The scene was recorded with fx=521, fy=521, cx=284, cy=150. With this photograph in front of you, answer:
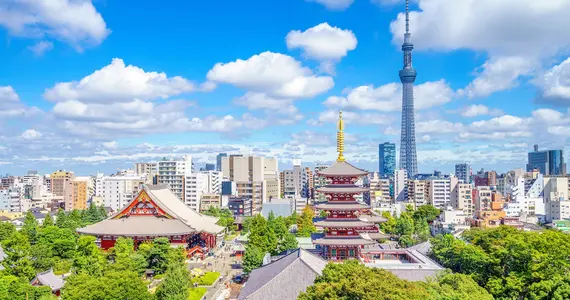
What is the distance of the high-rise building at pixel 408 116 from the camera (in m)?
155

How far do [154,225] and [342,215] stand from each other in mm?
25333

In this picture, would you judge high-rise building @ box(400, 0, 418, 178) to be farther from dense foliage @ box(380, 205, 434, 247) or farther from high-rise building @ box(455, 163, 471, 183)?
dense foliage @ box(380, 205, 434, 247)

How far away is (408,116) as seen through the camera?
6122 inches

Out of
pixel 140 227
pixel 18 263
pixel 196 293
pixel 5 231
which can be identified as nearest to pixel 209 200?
pixel 140 227

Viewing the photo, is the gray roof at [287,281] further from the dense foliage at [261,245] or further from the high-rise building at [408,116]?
the high-rise building at [408,116]

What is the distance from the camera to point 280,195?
12912 cm

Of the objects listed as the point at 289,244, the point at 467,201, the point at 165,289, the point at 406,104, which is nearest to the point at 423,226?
the point at 289,244

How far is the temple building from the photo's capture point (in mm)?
59500

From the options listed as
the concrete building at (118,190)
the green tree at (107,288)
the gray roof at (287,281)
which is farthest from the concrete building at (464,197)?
the green tree at (107,288)

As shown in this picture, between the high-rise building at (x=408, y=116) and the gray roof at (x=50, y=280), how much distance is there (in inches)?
4964

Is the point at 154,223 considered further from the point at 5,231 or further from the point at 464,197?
the point at 464,197

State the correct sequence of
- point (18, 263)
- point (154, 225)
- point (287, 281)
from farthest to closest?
point (154, 225), point (18, 263), point (287, 281)

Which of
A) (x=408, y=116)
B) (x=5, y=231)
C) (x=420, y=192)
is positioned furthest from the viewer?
(x=408, y=116)

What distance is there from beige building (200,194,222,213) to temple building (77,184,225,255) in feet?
112
